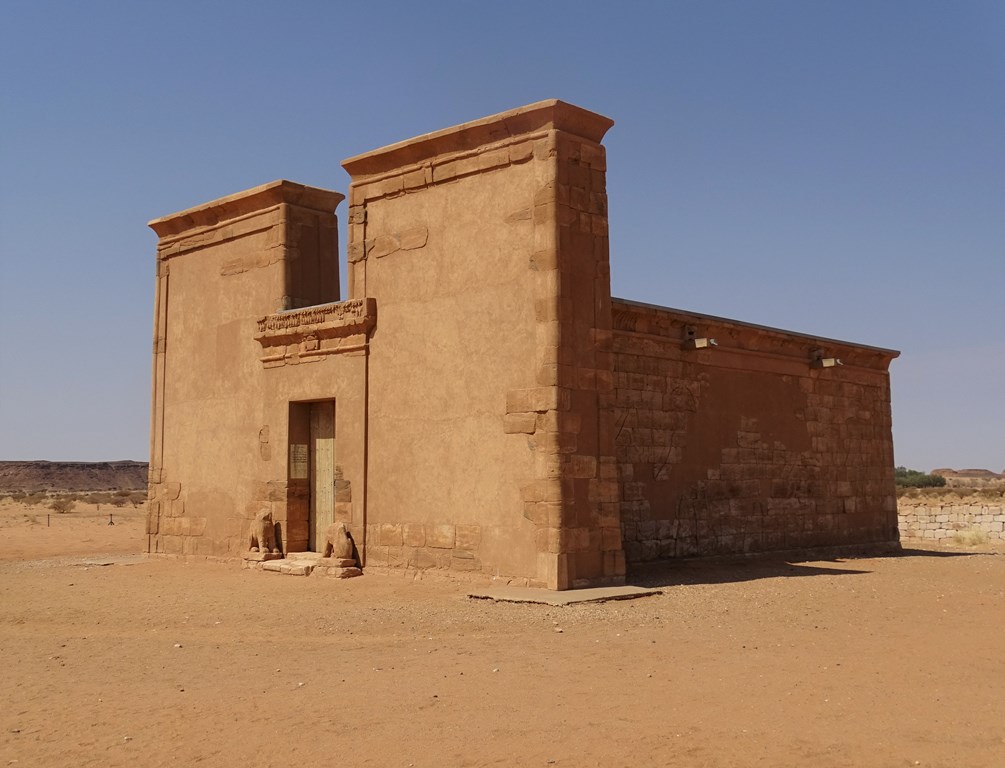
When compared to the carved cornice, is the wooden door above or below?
below

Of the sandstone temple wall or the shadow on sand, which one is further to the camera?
the shadow on sand

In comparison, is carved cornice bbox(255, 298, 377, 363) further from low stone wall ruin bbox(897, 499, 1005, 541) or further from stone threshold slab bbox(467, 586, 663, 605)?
low stone wall ruin bbox(897, 499, 1005, 541)

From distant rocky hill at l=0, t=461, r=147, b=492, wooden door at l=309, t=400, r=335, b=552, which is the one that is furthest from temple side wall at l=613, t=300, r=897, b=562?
distant rocky hill at l=0, t=461, r=147, b=492

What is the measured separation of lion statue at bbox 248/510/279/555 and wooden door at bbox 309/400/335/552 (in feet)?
1.81

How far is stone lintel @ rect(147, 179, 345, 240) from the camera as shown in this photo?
49.3 feet

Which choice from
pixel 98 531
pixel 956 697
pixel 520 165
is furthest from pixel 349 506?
pixel 98 531

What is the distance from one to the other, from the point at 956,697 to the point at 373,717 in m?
3.51

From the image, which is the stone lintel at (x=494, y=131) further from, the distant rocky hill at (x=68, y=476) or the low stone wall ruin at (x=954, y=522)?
the distant rocky hill at (x=68, y=476)

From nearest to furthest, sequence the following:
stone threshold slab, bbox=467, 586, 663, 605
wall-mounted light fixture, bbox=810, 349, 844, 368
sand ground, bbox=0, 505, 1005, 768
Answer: sand ground, bbox=0, 505, 1005, 768
stone threshold slab, bbox=467, 586, 663, 605
wall-mounted light fixture, bbox=810, 349, 844, 368

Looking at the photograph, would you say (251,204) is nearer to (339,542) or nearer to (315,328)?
(315,328)

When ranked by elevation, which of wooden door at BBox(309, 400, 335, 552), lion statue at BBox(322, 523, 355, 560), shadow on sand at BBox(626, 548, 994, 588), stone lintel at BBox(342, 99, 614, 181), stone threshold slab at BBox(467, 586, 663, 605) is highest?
stone lintel at BBox(342, 99, 614, 181)

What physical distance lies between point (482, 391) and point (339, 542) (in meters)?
2.96

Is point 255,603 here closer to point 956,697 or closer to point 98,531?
point 956,697

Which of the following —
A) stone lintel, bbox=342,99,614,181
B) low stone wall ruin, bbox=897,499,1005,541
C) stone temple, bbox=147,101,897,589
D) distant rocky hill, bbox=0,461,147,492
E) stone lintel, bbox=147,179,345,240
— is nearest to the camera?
stone temple, bbox=147,101,897,589
